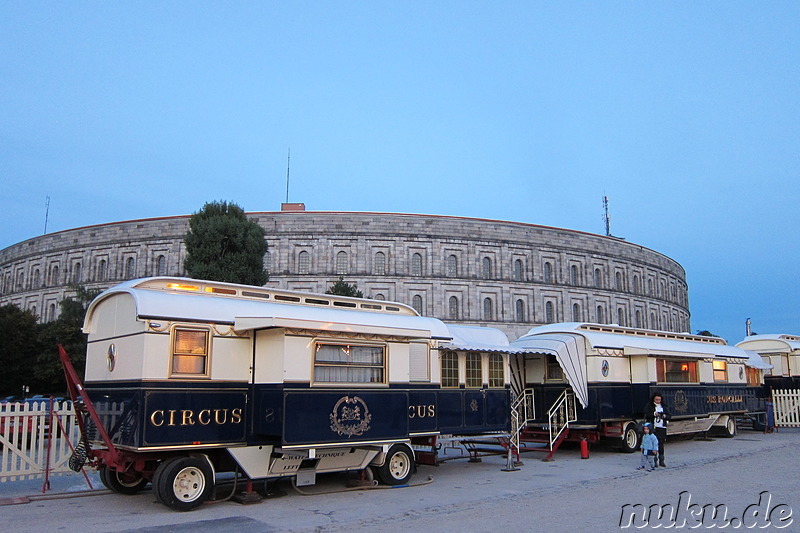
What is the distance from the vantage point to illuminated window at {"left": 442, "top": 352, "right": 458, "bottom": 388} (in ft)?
54.9

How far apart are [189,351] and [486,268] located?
49.0 metres

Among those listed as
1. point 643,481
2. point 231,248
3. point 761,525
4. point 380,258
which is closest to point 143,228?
point 380,258

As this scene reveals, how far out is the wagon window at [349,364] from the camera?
13062mm

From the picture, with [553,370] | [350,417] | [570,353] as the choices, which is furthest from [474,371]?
[350,417]

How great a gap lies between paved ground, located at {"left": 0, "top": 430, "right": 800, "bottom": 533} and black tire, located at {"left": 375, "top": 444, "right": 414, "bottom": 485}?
40 centimetres

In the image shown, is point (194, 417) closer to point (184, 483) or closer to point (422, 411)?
point (184, 483)

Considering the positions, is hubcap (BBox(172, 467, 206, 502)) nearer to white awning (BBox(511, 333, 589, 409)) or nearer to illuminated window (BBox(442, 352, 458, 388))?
illuminated window (BBox(442, 352, 458, 388))

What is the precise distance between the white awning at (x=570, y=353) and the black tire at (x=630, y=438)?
2092 millimetres

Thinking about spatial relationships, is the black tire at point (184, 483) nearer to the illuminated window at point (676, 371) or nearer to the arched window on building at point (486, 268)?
the illuminated window at point (676, 371)

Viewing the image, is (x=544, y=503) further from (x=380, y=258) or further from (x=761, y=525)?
(x=380, y=258)

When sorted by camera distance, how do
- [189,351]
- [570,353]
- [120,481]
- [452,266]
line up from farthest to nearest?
[452,266] < [570,353] < [120,481] < [189,351]

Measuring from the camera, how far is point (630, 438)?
20.8 m

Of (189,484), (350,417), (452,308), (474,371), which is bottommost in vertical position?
(189,484)

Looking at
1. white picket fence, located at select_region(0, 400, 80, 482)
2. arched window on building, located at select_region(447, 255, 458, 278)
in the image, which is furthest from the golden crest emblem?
arched window on building, located at select_region(447, 255, 458, 278)
